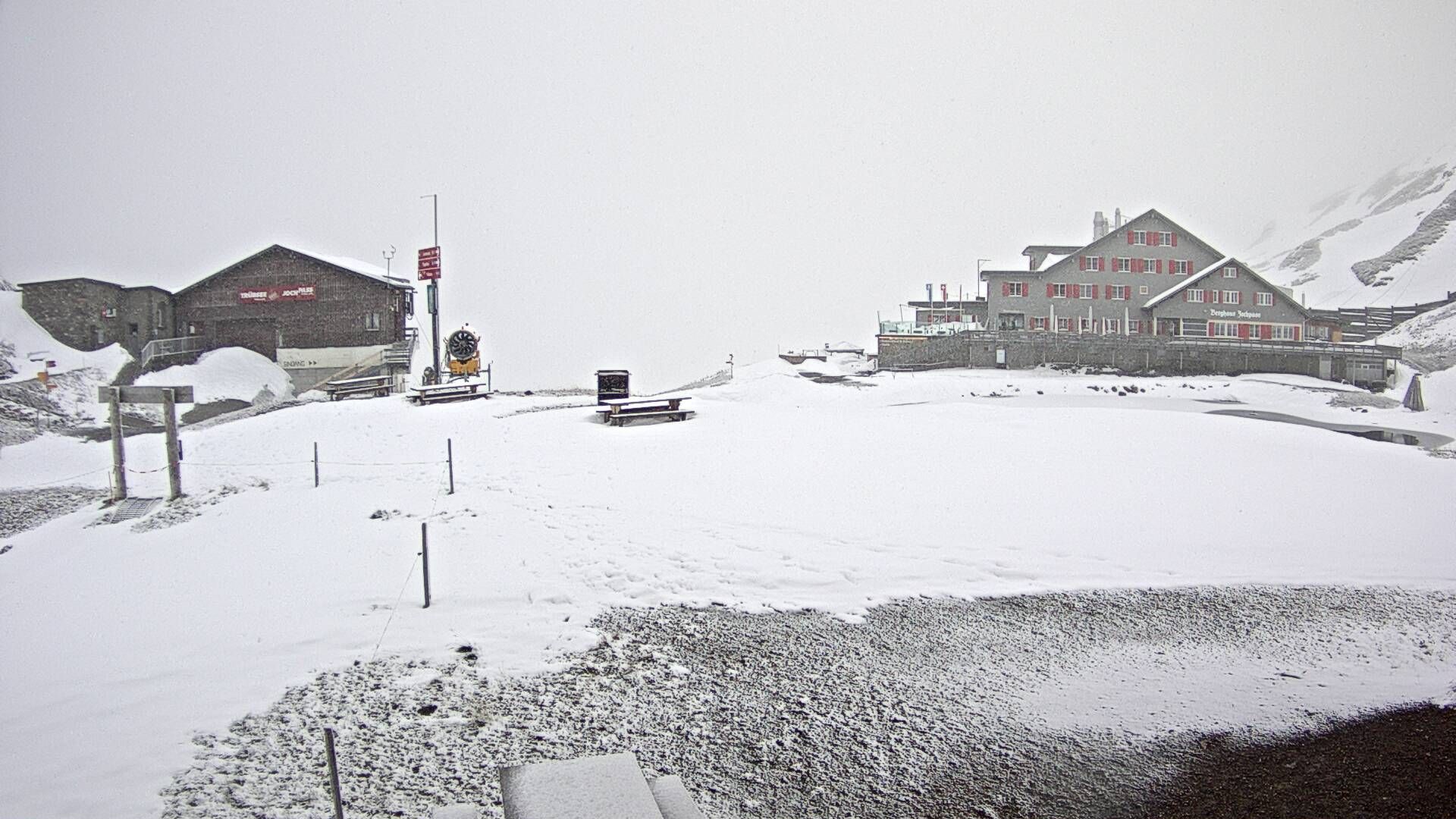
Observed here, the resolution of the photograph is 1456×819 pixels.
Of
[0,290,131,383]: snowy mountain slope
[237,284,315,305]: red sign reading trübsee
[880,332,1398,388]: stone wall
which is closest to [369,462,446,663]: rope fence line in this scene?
[0,290,131,383]: snowy mountain slope

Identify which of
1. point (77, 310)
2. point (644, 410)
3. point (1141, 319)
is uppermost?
Result: point (1141, 319)

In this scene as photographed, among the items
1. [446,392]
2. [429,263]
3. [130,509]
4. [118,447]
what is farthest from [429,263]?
[130,509]

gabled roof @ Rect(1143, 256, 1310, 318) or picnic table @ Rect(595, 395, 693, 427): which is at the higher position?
gabled roof @ Rect(1143, 256, 1310, 318)

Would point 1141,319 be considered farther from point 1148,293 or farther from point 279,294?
point 279,294

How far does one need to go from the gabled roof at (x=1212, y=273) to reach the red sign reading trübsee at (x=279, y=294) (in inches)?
1971

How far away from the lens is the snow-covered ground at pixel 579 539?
6367 mm

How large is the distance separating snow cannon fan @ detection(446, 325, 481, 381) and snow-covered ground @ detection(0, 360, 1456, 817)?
33.9ft

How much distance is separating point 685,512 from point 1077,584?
614 centimetres

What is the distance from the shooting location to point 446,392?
1054 inches

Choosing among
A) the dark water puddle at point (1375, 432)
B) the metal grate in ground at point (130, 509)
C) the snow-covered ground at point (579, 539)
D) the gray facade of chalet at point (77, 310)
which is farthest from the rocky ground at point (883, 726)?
the dark water puddle at point (1375, 432)

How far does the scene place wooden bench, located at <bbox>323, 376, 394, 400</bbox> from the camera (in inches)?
1152

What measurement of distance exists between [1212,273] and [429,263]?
45072mm

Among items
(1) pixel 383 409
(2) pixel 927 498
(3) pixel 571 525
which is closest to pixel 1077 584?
(2) pixel 927 498

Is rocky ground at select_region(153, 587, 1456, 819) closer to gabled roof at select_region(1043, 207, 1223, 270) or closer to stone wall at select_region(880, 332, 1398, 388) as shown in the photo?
stone wall at select_region(880, 332, 1398, 388)
